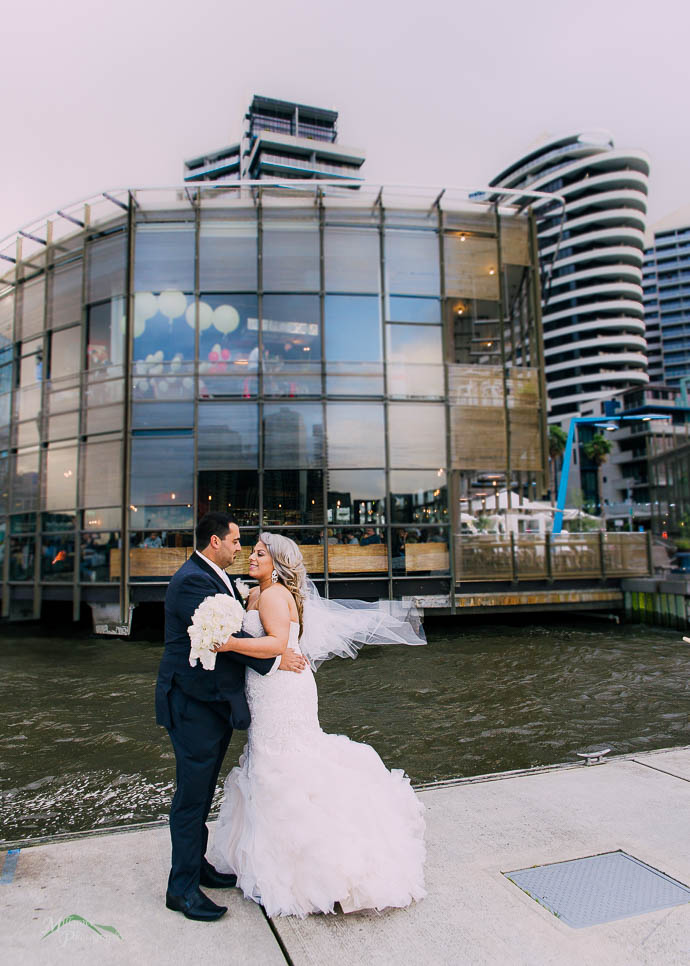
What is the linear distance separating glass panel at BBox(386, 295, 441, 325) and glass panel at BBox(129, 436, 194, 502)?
6610 millimetres

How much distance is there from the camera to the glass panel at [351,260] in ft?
60.2

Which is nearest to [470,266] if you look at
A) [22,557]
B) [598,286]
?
[22,557]

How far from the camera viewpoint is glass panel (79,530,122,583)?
17094mm

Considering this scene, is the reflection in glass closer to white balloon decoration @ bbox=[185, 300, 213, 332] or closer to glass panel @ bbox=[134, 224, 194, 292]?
white balloon decoration @ bbox=[185, 300, 213, 332]

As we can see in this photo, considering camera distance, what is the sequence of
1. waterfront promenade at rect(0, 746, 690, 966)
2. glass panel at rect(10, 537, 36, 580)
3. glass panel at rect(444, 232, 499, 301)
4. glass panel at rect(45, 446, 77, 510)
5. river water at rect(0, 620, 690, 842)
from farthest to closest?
1. glass panel at rect(10, 537, 36, 580)
2. glass panel at rect(444, 232, 499, 301)
3. glass panel at rect(45, 446, 77, 510)
4. river water at rect(0, 620, 690, 842)
5. waterfront promenade at rect(0, 746, 690, 966)

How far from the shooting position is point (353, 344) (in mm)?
18172

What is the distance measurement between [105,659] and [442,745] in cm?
882

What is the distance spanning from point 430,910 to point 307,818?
2.51 ft

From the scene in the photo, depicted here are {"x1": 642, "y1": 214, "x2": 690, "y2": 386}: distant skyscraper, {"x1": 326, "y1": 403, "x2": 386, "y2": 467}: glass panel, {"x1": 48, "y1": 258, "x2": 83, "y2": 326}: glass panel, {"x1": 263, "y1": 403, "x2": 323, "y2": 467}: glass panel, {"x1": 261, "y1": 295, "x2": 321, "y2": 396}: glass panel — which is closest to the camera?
{"x1": 263, "y1": 403, "x2": 323, "y2": 467}: glass panel

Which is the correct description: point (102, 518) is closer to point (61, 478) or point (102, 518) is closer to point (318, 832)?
point (61, 478)

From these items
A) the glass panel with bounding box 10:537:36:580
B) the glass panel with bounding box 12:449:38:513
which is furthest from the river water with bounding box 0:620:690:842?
the glass panel with bounding box 12:449:38:513

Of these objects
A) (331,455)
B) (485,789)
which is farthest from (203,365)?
(485,789)

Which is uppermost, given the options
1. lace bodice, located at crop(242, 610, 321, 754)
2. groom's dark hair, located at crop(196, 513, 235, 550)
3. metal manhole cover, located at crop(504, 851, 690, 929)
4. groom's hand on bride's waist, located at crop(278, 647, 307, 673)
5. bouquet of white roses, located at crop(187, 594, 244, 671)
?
groom's dark hair, located at crop(196, 513, 235, 550)

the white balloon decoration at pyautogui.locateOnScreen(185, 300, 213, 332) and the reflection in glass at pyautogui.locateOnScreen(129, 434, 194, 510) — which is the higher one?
the white balloon decoration at pyautogui.locateOnScreen(185, 300, 213, 332)
